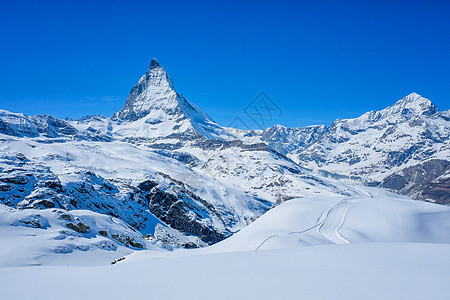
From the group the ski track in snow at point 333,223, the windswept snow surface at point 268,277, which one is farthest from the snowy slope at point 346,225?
the windswept snow surface at point 268,277

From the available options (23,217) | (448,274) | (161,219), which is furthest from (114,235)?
(161,219)

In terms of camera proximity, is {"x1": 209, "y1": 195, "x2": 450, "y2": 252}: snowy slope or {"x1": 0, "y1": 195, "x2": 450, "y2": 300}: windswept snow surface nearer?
{"x1": 0, "y1": 195, "x2": 450, "y2": 300}: windswept snow surface

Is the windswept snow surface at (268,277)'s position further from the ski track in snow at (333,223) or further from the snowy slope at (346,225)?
the ski track in snow at (333,223)

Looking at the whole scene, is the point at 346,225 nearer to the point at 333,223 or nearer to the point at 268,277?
the point at 333,223

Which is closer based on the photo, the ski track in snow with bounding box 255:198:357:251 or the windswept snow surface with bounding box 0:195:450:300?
the windswept snow surface with bounding box 0:195:450:300

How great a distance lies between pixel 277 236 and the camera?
29266mm

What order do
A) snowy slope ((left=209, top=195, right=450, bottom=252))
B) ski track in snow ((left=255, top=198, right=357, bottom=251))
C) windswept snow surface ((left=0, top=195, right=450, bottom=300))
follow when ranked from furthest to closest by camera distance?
ski track in snow ((left=255, top=198, right=357, bottom=251)), snowy slope ((left=209, top=195, right=450, bottom=252)), windswept snow surface ((left=0, top=195, right=450, bottom=300))

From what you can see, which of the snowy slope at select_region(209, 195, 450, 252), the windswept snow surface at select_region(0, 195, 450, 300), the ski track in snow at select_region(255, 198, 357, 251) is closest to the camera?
the windswept snow surface at select_region(0, 195, 450, 300)

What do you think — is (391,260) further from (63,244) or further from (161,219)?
(161,219)

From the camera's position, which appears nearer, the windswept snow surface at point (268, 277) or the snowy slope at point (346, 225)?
the windswept snow surface at point (268, 277)

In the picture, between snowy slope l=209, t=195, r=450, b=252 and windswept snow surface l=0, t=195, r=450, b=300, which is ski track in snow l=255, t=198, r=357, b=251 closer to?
snowy slope l=209, t=195, r=450, b=252

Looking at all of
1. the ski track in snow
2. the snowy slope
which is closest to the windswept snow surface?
the snowy slope

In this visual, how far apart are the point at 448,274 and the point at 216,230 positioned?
154857 mm

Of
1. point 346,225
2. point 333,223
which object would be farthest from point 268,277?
point 333,223
